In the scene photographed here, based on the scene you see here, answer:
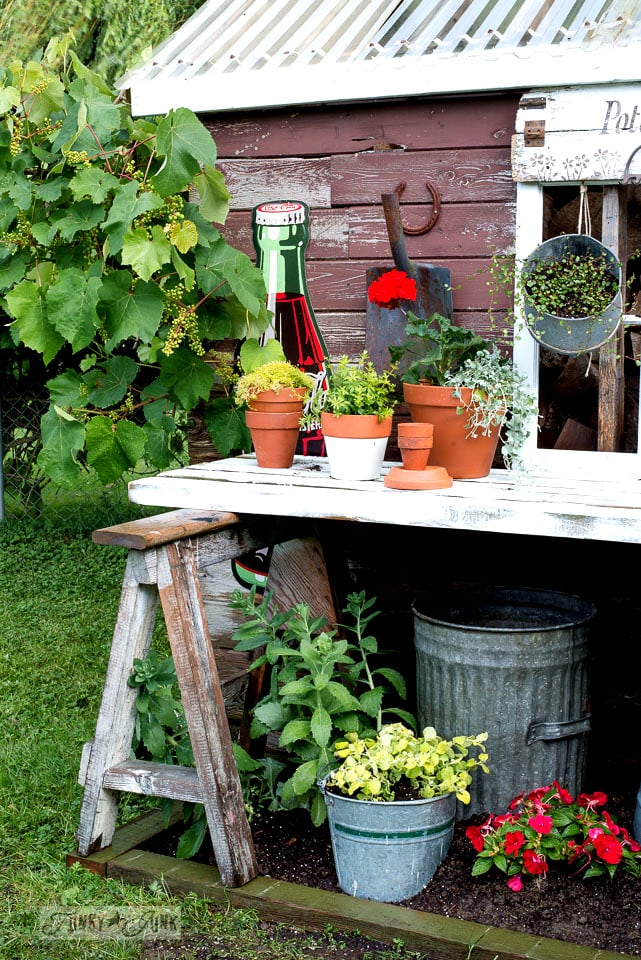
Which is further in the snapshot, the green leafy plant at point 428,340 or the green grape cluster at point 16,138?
the green grape cluster at point 16,138

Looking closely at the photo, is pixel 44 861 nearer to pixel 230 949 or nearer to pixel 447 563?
pixel 230 949

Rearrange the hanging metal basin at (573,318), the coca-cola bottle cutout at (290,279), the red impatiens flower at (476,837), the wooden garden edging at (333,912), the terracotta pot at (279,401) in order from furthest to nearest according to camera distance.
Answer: the coca-cola bottle cutout at (290,279) → the terracotta pot at (279,401) → the hanging metal basin at (573,318) → the red impatiens flower at (476,837) → the wooden garden edging at (333,912)

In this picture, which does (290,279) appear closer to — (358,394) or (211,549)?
(358,394)

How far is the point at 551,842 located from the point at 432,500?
998mm

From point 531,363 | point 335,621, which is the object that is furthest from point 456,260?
point 335,621

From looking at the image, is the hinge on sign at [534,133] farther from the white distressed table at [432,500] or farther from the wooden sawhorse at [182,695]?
the wooden sawhorse at [182,695]

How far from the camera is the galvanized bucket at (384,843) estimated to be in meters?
2.76

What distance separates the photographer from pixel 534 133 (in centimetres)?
318

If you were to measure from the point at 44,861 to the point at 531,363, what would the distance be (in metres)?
2.12

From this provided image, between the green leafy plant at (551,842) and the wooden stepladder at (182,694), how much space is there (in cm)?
66

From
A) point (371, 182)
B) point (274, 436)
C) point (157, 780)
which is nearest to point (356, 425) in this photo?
point (274, 436)

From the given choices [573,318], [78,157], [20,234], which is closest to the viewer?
[573,318]

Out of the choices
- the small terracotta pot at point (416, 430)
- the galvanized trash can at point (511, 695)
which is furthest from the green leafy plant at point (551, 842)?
the small terracotta pot at point (416, 430)

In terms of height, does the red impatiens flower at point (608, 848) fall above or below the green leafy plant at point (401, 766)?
below
